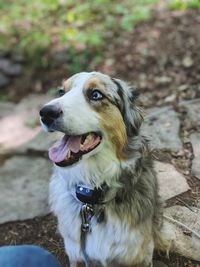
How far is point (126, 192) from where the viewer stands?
298cm

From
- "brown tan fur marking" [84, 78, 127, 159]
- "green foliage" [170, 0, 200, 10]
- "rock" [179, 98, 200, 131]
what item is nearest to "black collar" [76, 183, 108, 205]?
"brown tan fur marking" [84, 78, 127, 159]

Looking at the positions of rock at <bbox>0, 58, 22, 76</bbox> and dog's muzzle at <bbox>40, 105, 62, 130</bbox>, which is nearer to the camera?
dog's muzzle at <bbox>40, 105, 62, 130</bbox>

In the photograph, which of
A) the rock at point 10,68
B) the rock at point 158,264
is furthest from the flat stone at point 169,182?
the rock at point 10,68

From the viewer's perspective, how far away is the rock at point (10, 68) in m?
6.87

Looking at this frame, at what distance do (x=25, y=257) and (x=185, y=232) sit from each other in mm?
1225

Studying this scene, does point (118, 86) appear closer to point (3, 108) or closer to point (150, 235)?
point (150, 235)

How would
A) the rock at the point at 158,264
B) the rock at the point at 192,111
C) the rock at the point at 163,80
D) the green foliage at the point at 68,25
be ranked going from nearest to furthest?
the rock at the point at 158,264, the rock at the point at 192,111, the rock at the point at 163,80, the green foliage at the point at 68,25

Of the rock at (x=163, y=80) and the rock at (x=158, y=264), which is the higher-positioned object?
the rock at (x=163, y=80)

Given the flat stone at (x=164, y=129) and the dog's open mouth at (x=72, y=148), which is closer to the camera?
the dog's open mouth at (x=72, y=148)

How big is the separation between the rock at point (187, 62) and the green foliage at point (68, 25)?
121cm

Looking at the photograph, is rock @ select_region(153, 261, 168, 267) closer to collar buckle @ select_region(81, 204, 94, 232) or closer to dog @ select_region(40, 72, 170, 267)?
dog @ select_region(40, 72, 170, 267)

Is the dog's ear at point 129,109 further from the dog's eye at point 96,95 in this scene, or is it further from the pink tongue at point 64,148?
the pink tongue at point 64,148

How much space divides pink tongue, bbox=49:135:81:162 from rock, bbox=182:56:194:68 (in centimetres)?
362

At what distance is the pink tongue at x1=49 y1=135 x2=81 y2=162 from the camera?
271cm
